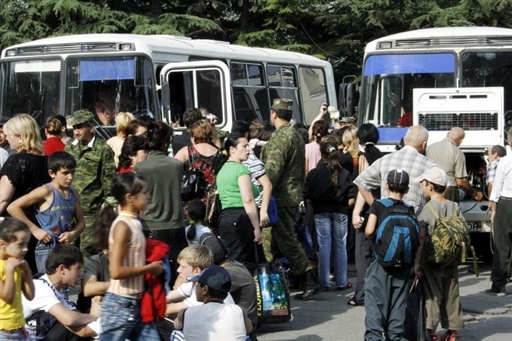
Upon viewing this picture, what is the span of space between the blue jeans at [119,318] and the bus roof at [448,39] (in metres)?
10.2

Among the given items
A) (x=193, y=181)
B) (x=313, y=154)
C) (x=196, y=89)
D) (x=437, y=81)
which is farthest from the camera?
(x=196, y=89)

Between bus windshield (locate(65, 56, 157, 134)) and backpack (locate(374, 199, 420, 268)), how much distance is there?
8421mm

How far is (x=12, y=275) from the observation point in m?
6.31

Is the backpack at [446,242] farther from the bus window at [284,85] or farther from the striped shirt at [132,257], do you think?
the bus window at [284,85]

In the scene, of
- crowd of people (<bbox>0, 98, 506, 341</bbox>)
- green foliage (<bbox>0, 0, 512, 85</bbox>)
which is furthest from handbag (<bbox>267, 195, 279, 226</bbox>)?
green foliage (<bbox>0, 0, 512, 85</bbox>)

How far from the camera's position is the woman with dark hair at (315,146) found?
13086 mm

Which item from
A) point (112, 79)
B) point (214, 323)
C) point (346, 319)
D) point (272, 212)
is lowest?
point (346, 319)

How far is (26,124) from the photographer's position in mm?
8922

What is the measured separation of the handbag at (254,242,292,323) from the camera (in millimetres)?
9547

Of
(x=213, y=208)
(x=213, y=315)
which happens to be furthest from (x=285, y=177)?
(x=213, y=315)

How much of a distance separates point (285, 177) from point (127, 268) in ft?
16.1

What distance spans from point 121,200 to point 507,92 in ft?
32.8

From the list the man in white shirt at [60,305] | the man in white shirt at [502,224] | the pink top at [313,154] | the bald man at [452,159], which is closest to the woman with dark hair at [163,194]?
the man in white shirt at [60,305]

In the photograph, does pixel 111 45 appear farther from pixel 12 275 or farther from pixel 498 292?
pixel 12 275
